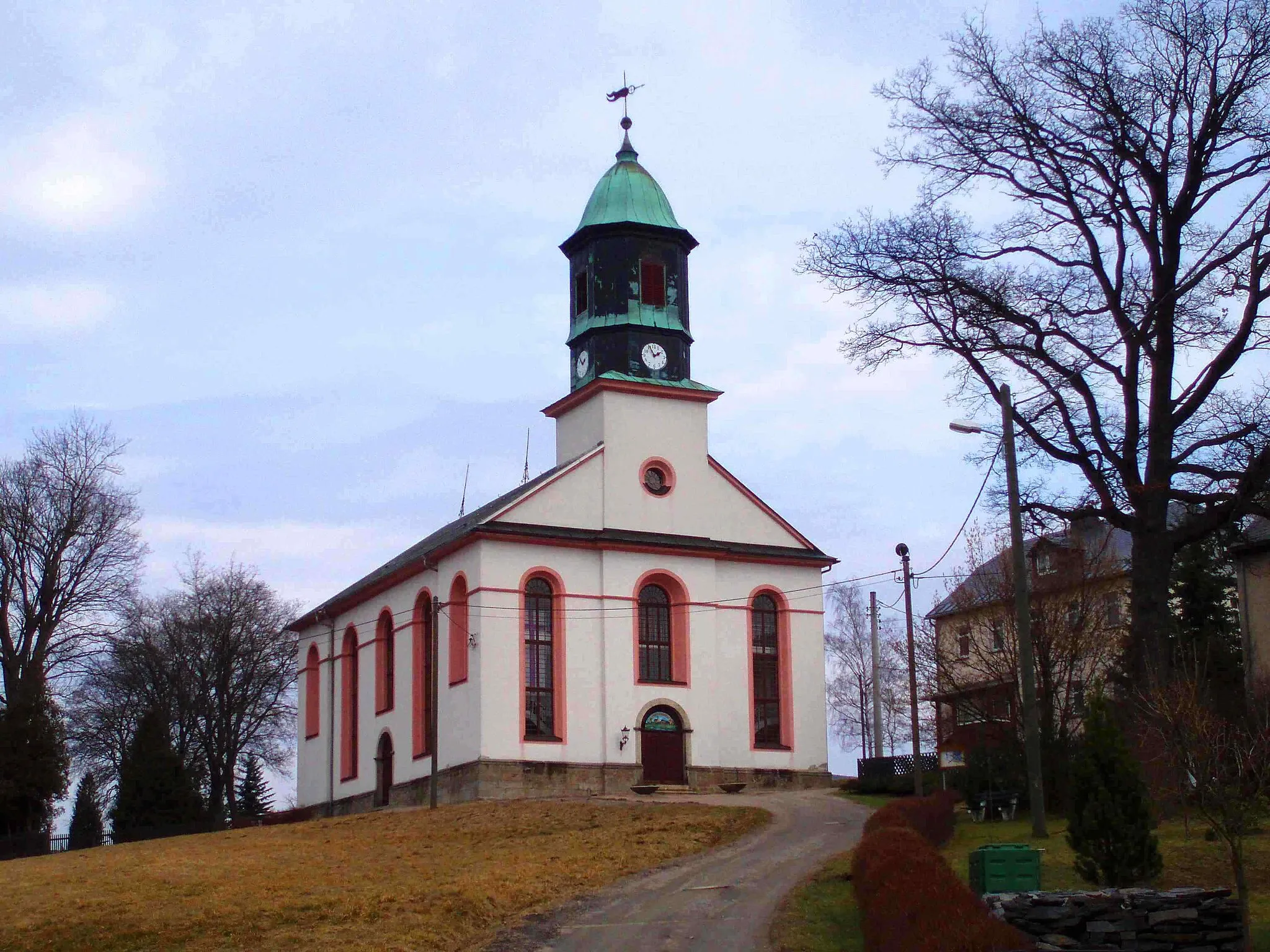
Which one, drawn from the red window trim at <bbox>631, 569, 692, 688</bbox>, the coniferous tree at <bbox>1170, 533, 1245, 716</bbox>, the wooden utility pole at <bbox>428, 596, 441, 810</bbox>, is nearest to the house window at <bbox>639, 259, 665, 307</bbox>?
the red window trim at <bbox>631, 569, 692, 688</bbox>

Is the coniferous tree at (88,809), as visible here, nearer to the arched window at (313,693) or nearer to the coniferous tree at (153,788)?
the coniferous tree at (153,788)

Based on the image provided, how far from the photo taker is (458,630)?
150 ft

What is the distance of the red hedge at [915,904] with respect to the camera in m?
15.4

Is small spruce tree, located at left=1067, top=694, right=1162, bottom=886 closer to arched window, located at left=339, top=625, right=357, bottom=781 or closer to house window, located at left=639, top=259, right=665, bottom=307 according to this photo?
house window, located at left=639, top=259, right=665, bottom=307

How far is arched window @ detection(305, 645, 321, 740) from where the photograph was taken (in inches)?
2237

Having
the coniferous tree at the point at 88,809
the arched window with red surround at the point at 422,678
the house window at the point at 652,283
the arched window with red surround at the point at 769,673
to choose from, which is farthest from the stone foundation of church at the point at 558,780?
the coniferous tree at the point at 88,809

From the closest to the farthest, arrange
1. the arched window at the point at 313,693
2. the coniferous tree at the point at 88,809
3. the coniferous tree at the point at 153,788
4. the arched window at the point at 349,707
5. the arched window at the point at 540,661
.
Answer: the arched window at the point at 540,661 < the arched window at the point at 349,707 < the coniferous tree at the point at 153,788 < the arched window at the point at 313,693 < the coniferous tree at the point at 88,809

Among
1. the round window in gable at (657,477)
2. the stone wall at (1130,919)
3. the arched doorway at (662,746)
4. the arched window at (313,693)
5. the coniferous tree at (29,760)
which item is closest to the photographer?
the stone wall at (1130,919)

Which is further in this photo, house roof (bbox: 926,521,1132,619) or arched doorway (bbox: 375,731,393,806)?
arched doorway (bbox: 375,731,393,806)

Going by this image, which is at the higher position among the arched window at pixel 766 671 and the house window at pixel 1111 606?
the house window at pixel 1111 606

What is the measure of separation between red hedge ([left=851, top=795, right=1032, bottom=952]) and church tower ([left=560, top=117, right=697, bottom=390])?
948 inches

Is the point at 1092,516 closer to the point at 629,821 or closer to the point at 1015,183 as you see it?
the point at 1015,183

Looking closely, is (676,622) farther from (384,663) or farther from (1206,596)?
(1206,596)

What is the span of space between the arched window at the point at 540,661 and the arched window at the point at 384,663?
6.91 m
